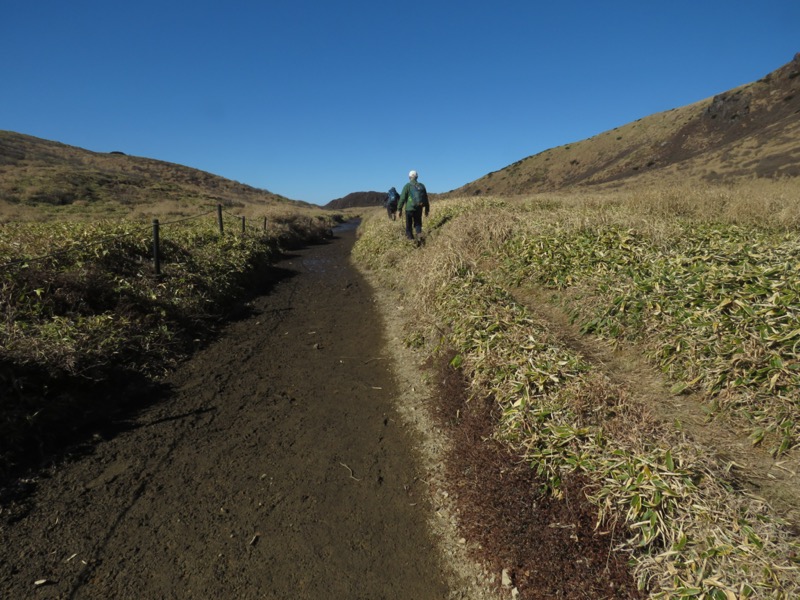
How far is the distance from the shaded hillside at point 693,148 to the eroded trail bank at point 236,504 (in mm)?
27570

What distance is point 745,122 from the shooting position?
45.2 meters

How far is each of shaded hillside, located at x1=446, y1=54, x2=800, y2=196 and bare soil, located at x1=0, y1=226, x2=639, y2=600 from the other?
89.4ft

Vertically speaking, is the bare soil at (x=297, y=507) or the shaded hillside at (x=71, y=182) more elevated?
the shaded hillside at (x=71, y=182)

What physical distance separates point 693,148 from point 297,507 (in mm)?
60172

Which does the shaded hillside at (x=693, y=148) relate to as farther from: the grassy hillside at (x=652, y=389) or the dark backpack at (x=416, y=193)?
the grassy hillside at (x=652, y=389)

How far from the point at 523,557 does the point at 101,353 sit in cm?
564

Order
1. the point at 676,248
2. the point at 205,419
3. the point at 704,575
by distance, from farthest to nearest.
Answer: the point at 676,248 → the point at 205,419 → the point at 704,575

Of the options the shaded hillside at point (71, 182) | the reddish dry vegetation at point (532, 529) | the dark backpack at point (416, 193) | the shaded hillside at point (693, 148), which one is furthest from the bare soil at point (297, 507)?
the shaded hillside at point (693, 148)

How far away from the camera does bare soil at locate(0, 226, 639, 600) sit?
9.16 ft

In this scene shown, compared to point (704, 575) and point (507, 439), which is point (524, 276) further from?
point (704, 575)

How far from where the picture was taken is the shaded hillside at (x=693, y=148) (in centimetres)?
3131

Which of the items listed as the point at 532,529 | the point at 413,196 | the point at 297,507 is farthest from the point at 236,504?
the point at 413,196

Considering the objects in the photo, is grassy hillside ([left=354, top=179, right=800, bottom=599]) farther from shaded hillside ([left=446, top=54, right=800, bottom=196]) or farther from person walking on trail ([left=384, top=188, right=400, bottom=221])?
shaded hillside ([left=446, top=54, right=800, bottom=196])

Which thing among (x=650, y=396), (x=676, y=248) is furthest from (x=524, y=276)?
(x=650, y=396)
